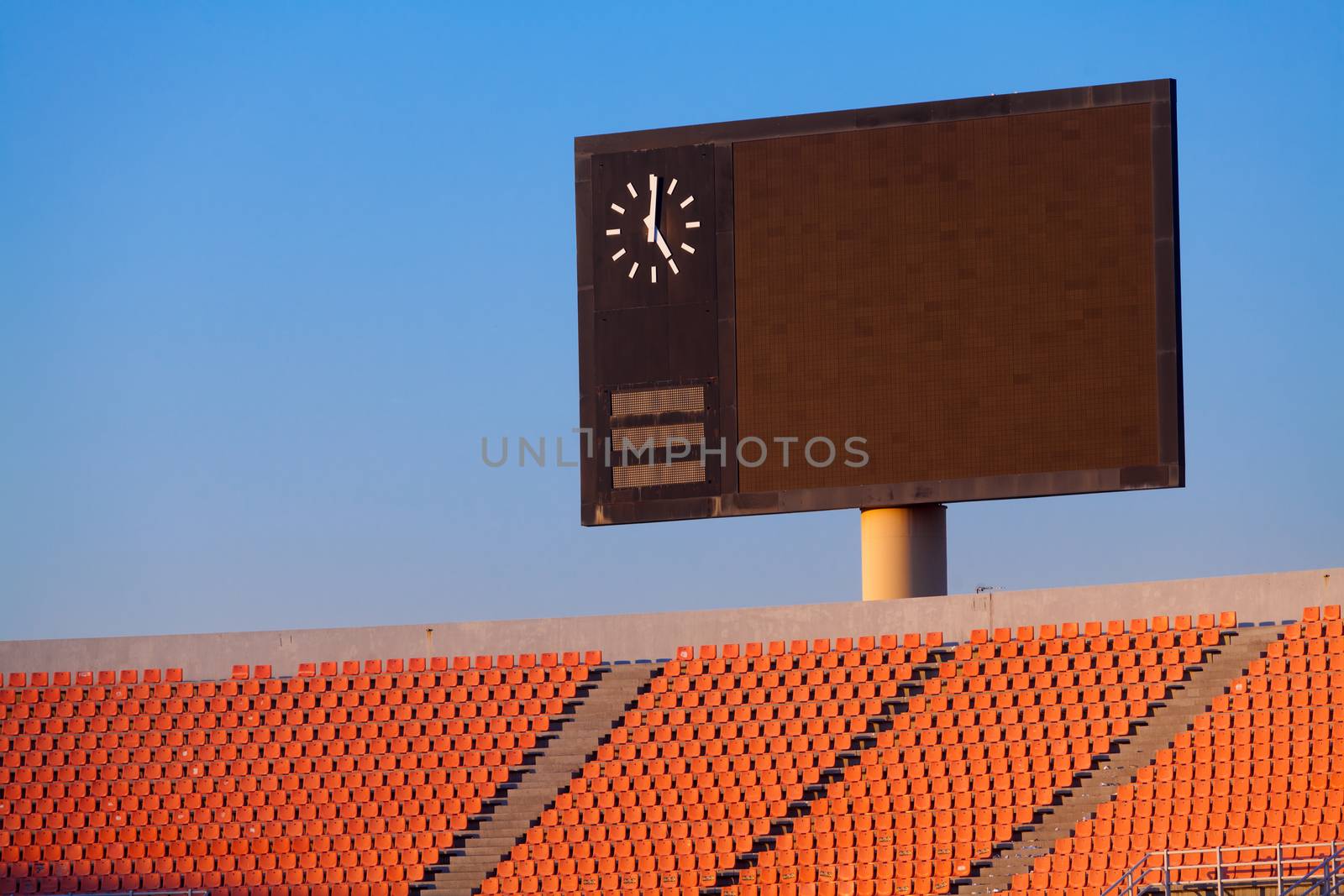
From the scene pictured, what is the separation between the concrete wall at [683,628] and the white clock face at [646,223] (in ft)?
12.4

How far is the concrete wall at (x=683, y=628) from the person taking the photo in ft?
71.9

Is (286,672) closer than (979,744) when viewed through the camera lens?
No

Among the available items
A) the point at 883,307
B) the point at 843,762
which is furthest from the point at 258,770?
the point at 883,307

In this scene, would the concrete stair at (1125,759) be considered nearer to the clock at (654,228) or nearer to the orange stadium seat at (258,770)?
the orange stadium seat at (258,770)

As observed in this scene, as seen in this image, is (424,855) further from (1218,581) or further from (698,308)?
(1218,581)

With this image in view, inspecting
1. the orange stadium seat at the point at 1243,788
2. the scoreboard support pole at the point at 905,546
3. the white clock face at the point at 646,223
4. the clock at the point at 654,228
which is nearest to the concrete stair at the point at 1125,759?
the orange stadium seat at the point at 1243,788

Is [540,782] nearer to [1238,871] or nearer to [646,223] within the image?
[646,223]

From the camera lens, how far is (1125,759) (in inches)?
810

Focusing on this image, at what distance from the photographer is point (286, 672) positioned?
24.7 meters

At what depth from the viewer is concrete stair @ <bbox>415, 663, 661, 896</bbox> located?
844 inches

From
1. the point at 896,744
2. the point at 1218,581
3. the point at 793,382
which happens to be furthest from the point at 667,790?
the point at 1218,581

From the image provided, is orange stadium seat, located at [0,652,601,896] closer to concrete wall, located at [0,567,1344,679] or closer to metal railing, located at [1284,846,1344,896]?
concrete wall, located at [0,567,1344,679]

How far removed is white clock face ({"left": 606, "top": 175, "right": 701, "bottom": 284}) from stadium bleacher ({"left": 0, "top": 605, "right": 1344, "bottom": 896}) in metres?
3.89

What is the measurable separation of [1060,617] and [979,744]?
6.29ft
